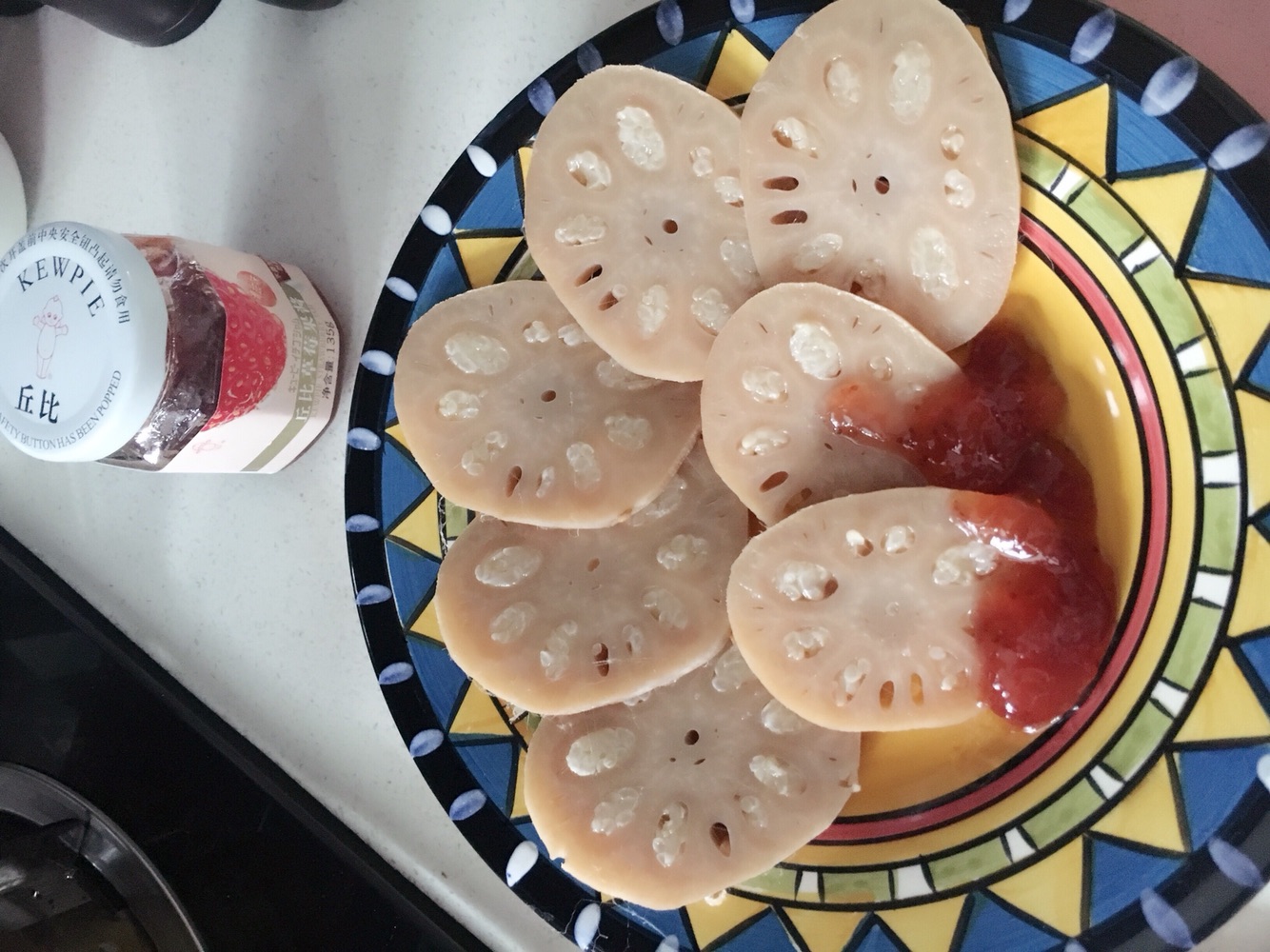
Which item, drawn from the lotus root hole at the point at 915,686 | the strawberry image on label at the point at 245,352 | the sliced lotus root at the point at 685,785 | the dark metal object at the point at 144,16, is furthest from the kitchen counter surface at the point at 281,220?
the lotus root hole at the point at 915,686

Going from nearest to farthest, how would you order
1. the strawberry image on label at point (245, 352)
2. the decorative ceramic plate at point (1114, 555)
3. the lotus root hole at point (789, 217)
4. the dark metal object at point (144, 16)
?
1. the decorative ceramic plate at point (1114, 555)
2. the lotus root hole at point (789, 217)
3. the strawberry image on label at point (245, 352)
4. the dark metal object at point (144, 16)

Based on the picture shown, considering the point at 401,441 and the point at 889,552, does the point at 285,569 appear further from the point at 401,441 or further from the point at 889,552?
the point at 889,552

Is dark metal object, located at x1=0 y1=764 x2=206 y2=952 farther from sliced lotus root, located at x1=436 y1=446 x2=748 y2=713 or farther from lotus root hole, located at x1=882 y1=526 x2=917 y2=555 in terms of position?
lotus root hole, located at x1=882 y1=526 x2=917 y2=555

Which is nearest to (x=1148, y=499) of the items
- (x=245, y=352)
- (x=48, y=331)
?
(x=245, y=352)

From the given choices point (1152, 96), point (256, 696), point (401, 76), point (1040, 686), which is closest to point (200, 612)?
point (256, 696)

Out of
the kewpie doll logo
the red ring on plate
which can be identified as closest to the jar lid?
the kewpie doll logo

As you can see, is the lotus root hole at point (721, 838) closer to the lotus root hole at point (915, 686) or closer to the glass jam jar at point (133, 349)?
the lotus root hole at point (915, 686)

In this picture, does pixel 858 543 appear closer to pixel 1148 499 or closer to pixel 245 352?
pixel 1148 499
